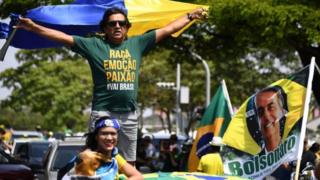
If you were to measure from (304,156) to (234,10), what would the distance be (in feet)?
10.5

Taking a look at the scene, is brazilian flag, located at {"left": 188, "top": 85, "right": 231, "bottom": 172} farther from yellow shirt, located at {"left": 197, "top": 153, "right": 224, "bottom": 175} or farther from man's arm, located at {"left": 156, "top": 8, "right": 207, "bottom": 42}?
man's arm, located at {"left": 156, "top": 8, "right": 207, "bottom": 42}

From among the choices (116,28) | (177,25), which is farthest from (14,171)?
(116,28)

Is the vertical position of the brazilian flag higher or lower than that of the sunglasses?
lower

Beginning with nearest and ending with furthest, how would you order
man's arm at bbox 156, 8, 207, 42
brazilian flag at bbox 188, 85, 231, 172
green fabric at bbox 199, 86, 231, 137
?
man's arm at bbox 156, 8, 207, 42, brazilian flag at bbox 188, 85, 231, 172, green fabric at bbox 199, 86, 231, 137

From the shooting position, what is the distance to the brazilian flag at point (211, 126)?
42.4 ft

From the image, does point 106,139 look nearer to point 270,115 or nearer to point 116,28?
point 116,28

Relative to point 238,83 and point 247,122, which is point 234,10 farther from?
point 238,83

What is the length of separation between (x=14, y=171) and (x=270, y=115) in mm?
3427

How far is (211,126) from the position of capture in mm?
13547

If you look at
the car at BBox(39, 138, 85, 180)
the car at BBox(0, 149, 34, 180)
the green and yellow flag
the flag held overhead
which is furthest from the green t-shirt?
the car at BBox(39, 138, 85, 180)

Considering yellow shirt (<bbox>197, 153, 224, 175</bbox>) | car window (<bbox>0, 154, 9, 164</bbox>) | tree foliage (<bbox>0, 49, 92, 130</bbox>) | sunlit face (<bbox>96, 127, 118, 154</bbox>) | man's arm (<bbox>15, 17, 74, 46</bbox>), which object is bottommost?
tree foliage (<bbox>0, 49, 92, 130</bbox>)

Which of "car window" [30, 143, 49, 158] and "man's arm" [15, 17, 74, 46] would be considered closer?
"man's arm" [15, 17, 74, 46]

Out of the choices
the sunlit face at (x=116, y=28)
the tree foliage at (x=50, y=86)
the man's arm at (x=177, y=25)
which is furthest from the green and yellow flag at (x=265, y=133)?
the tree foliage at (x=50, y=86)

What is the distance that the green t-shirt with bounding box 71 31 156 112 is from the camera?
6.53 metres
